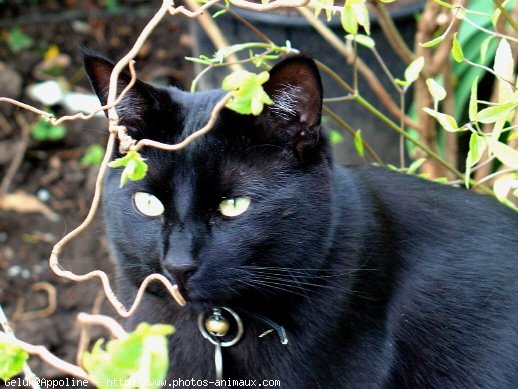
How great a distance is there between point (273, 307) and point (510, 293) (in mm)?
495

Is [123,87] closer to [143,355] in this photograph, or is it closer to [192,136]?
[192,136]

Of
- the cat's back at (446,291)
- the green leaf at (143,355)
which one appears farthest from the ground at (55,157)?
the green leaf at (143,355)

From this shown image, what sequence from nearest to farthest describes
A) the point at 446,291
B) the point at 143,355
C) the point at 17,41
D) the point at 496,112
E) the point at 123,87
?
the point at 143,355
the point at 496,112
the point at 123,87
the point at 446,291
the point at 17,41

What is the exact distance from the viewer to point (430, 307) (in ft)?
4.89

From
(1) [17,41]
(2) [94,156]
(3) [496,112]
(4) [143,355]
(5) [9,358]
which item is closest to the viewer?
(4) [143,355]

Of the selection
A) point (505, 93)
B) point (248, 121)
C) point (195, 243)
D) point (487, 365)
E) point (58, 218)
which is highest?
point (505, 93)

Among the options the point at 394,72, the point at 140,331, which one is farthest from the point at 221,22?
the point at 140,331

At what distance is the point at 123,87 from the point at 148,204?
0.68ft

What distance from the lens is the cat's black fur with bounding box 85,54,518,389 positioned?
124 cm

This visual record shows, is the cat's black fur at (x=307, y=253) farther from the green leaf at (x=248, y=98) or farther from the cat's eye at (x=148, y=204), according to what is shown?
the green leaf at (x=248, y=98)

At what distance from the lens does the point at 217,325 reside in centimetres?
135

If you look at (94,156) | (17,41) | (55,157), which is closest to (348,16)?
(94,156)

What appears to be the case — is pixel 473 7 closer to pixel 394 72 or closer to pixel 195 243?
pixel 394 72

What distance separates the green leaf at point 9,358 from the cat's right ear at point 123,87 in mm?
522
